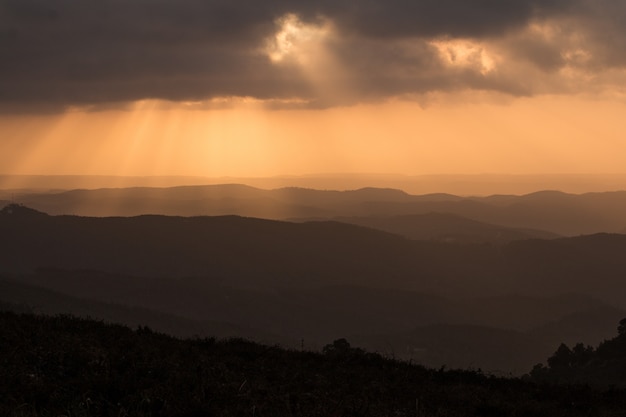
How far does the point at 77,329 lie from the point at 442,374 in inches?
410

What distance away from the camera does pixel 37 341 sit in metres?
15.0

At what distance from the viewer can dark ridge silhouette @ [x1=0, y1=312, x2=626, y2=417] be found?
11234 mm

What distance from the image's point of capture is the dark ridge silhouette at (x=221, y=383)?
11.2m

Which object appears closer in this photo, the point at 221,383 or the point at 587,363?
the point at 221,383

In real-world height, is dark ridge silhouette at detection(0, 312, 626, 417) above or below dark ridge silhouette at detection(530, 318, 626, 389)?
above

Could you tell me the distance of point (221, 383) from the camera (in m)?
13.3

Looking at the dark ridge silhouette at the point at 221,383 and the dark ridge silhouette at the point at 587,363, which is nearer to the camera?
the dark ridge silhouette at the point at 221,383

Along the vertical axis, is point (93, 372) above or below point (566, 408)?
above

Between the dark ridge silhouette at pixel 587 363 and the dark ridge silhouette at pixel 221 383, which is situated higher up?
the dark ridge silhouette at pixel 221 383

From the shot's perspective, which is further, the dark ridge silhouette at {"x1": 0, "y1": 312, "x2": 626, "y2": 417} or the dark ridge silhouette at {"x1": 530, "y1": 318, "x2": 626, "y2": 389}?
the dark ridge silhouette at {"x1": 530, "y1": 318, "x2": 626, "y2": 389}

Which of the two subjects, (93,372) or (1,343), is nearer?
(93,372)

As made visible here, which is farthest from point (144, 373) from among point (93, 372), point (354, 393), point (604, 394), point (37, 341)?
point (604, 394)

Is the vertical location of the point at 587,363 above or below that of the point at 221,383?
below

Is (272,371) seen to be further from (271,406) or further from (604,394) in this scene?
(604,394)
